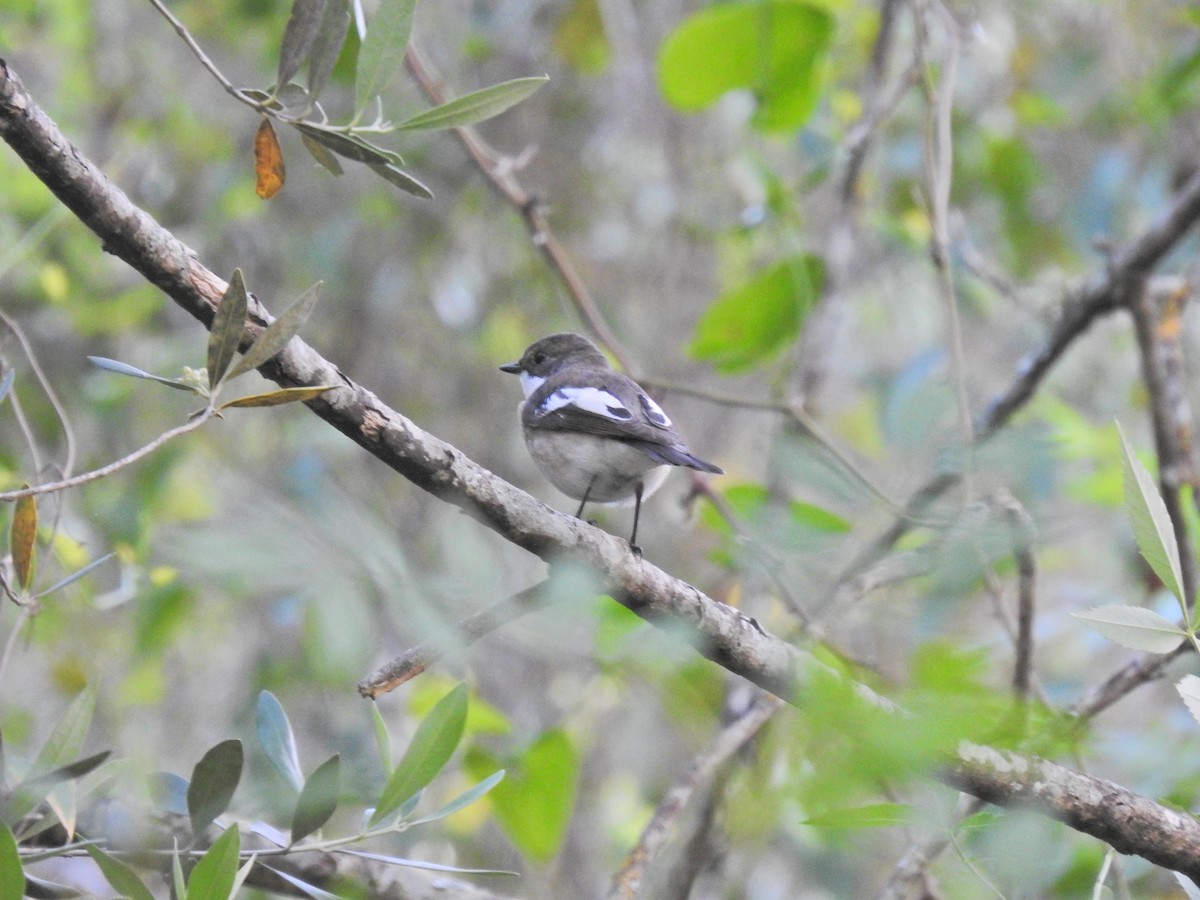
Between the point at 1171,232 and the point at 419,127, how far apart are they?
2.76 meters

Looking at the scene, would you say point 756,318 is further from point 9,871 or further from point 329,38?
point 9,871

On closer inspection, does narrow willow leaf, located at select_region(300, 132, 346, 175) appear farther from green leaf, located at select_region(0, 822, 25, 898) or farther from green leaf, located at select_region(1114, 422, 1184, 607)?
green leaf, located at select_region(1114, 422, 1184, 607)

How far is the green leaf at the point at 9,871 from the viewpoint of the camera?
1.32m

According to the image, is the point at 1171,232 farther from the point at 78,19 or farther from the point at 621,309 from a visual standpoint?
the point at 78,19

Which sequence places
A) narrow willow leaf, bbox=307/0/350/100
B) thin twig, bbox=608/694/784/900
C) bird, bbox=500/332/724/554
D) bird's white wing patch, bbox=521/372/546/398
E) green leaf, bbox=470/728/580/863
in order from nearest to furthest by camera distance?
narrow willow leaf, bbox=307/0/350/100
thin twig, bbox=608/694/784/900
green leaf, bbox=470/728/580/863
bird, bbox=500/332/724/554
bird's white wing patch, bbox=521/372/546/398

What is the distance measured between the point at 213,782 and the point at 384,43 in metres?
1.13

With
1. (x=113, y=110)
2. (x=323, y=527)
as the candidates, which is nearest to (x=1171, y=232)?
(x=323, y=527)

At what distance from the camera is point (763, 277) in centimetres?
375

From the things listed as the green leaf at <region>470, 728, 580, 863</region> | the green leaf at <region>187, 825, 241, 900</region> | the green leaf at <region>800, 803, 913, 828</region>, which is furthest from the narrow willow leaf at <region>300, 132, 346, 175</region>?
the green leaf at <region>470, 728, 580, 863</region>

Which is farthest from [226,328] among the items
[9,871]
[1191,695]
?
[1191,695]

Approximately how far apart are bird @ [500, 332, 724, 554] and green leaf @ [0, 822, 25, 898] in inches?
72.0

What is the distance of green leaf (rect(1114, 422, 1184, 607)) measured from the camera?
4.27 ft

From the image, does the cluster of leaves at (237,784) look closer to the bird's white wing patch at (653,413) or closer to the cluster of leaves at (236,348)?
the cluster of leaves at (236,348)

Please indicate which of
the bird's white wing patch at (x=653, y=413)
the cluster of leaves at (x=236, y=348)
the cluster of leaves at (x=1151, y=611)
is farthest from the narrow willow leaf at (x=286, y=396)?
the bird's white wing patch at (x=653, y=413)
